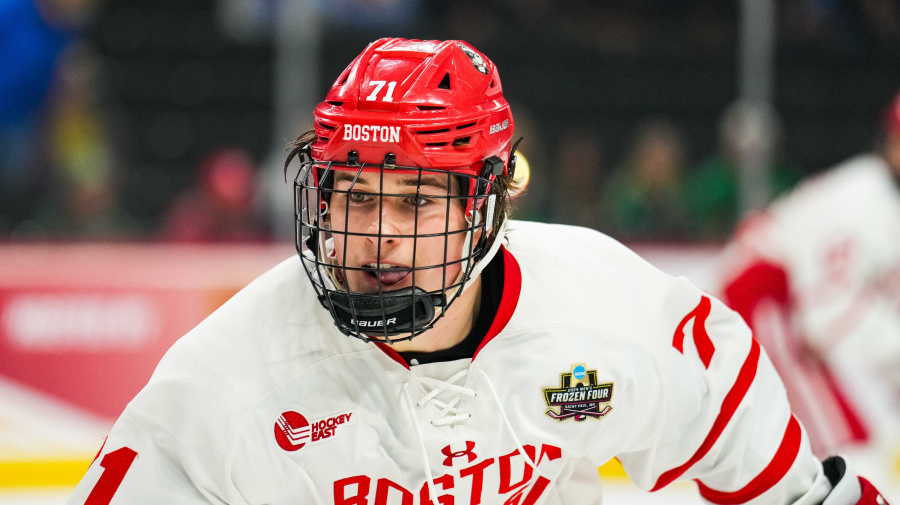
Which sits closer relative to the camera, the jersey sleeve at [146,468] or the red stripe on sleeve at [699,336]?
the jersey sleeve at [146,468]

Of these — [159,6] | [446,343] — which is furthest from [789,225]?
[159,6]

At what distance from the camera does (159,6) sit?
6.27 m

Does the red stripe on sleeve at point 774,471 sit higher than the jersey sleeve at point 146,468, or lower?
lower

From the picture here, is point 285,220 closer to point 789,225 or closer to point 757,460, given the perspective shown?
point 789,225

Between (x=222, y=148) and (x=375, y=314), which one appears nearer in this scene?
(x=375, y=314)

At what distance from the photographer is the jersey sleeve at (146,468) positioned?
171 cm

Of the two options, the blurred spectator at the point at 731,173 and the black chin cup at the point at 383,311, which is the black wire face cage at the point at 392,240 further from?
the blurred spectator at the point at 731,173

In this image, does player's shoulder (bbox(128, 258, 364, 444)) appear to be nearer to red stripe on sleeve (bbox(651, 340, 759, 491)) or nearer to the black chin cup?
the black chin cup

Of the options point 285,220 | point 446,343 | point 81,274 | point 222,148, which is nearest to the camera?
point 446,343

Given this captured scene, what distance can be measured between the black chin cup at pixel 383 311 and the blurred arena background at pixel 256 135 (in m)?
2.38

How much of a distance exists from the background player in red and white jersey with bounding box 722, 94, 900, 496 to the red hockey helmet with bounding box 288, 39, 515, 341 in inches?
88.4

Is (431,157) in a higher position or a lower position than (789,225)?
higher

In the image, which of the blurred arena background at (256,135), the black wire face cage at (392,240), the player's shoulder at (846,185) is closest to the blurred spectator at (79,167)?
the blurred arena background at (256,135)

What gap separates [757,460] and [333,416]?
813 millimetres
